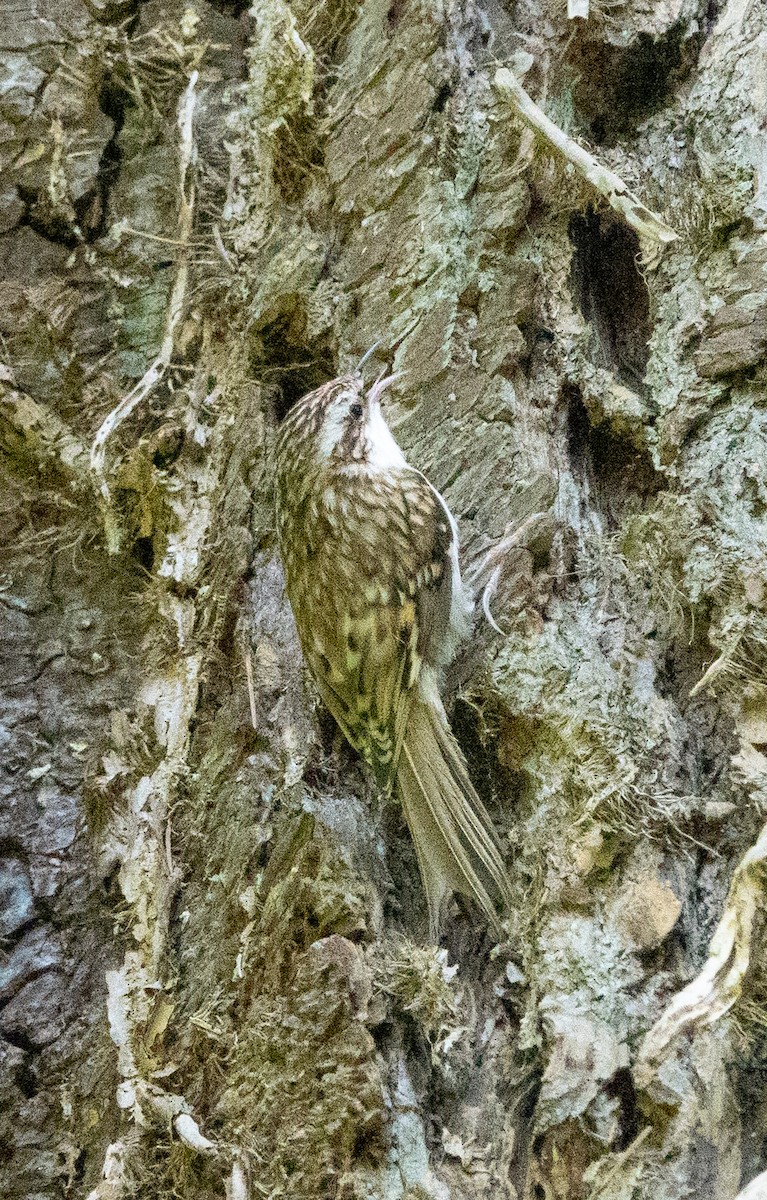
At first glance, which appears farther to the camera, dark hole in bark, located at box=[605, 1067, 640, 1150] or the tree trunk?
the tree trunk

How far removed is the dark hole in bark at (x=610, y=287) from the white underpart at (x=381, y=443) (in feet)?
1.27

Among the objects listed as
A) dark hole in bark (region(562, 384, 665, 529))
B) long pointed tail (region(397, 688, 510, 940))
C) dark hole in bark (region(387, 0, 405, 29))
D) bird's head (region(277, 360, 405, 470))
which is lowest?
long pointed tail (region(397, 688, 510, 940))

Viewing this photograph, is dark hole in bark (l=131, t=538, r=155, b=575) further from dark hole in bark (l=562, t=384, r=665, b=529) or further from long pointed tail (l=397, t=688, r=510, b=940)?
dark hole in bark (l=562, t=384, r=665, b=529)

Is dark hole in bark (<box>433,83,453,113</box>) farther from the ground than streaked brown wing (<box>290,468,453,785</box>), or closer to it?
farther from the ground

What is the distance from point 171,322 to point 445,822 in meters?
1.07

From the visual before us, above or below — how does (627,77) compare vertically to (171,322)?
above

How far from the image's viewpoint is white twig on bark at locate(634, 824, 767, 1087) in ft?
3.88

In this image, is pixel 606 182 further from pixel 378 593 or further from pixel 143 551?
pixel 143 551

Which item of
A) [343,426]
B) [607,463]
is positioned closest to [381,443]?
[343,426]

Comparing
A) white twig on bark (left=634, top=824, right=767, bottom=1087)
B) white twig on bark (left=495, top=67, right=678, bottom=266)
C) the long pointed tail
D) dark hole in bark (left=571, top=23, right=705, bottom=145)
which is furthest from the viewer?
dark hole in bark (left=571, top=23, right=705, bottom=145)

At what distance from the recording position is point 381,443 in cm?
203

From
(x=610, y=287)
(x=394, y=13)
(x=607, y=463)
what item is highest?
(x=394, y=13)

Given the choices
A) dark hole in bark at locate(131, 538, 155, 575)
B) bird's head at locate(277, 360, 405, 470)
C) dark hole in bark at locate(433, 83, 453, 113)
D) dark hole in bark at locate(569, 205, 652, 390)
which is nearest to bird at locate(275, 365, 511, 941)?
bird's head at locate(277, 360, 405, 470)

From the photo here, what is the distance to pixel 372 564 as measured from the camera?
206 centimetres
